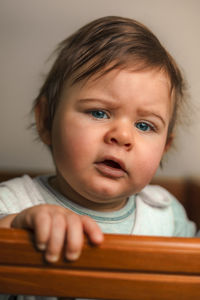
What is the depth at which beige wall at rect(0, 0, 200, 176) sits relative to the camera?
116 centimetres

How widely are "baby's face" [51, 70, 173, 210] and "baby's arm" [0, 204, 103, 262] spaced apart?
0.21 m

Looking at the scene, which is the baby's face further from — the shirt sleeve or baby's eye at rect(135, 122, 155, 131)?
the shirt sleeve

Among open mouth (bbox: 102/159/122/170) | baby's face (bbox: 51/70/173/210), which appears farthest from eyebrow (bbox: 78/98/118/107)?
open mouth (bbox: 102/159/122/170)

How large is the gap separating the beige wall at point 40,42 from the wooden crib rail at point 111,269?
0.83m

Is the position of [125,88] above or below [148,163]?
above

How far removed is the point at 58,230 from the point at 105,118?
1.00 ft

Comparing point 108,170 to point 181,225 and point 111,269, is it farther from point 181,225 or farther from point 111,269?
point 181,225

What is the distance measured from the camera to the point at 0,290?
44cm

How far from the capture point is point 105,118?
698 mm

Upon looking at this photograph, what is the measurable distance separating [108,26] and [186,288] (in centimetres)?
56

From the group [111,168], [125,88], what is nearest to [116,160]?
[111,168]

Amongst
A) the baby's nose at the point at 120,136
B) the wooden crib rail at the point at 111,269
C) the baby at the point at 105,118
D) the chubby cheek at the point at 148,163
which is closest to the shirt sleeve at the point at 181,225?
the baby at the point at 105,118

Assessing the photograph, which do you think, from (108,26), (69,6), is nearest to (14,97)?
(69,6)

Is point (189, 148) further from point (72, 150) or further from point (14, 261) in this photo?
point (14, 261)
